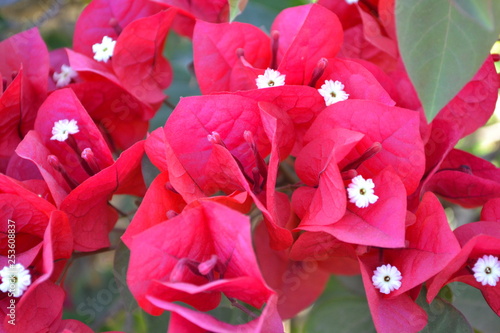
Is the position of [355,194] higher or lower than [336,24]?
lower

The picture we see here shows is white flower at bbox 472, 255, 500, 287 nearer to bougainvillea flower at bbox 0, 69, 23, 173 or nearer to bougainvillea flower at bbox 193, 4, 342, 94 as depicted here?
bougainvillea flower at bbox 193, 4, 342, 94

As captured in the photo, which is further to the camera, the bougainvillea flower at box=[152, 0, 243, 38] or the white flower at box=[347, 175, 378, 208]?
the bougainvillea flower at box=[152, 0, 243, 38]

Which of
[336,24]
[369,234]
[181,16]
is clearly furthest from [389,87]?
[181,16]

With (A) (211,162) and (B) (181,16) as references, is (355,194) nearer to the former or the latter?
(A) (211,162)

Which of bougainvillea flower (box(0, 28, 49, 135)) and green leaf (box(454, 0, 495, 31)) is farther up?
green leaf (box(454, 0, 495, 31))

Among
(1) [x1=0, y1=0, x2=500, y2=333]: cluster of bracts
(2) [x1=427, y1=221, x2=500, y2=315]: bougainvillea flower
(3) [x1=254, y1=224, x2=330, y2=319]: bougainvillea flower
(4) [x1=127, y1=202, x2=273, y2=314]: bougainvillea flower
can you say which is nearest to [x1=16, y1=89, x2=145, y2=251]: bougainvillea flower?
(1) [x1=0, y1=0, x2=500, y2=333]: cluster of bracts

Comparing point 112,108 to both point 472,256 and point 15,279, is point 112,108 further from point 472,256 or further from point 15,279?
point 472,256

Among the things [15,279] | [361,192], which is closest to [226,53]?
[361,192]

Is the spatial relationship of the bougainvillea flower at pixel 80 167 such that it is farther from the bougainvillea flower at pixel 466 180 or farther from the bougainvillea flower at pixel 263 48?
the bougainvillea flower at pixel 466 180
